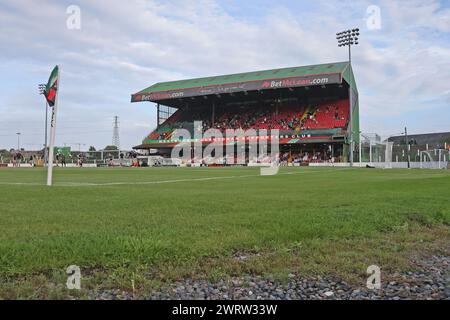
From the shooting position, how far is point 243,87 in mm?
68875

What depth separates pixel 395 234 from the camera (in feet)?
22.3

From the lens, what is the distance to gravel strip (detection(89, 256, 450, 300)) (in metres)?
3.76

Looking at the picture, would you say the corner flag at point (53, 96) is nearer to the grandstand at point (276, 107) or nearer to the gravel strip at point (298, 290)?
the gravel strip at point (298, 290)

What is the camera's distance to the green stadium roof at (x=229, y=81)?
66.1m

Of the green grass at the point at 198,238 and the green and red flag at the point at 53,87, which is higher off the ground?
the green and red flag at the point at 53,87

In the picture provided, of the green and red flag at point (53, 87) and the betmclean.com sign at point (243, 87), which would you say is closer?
the green and red flag at point (53, 87)

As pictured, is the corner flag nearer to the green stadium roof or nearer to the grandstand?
the grandstand

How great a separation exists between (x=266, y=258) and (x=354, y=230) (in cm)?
235

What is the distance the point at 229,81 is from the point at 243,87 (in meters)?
6.87

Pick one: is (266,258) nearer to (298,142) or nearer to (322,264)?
(322,264)

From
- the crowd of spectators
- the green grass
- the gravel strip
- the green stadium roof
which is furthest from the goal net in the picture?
the gravel strip

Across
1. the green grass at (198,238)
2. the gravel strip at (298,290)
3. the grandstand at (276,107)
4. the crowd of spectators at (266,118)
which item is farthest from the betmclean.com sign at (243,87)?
the gravel strip at (298,290)

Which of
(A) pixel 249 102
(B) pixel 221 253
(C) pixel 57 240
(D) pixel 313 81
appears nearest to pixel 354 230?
(B) pixel 221 253

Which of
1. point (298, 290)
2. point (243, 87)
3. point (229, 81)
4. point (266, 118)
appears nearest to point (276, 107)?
point (266, 118)
